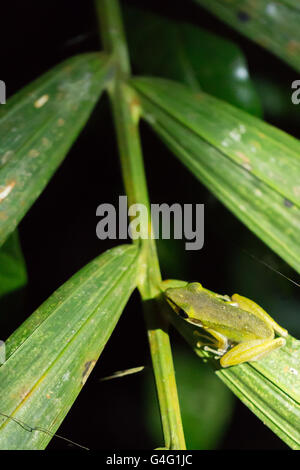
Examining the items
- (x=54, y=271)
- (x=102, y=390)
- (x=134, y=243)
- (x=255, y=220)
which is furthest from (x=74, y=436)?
(x=255, y=220)

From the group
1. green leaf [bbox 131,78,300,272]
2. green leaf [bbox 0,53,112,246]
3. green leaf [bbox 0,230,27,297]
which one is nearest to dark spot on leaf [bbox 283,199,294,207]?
green leaf [bbox 131,78,300,272]

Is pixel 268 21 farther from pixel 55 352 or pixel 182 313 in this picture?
pixel 55 352

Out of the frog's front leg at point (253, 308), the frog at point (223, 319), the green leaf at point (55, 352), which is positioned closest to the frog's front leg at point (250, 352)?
the frog at point (223, 319)

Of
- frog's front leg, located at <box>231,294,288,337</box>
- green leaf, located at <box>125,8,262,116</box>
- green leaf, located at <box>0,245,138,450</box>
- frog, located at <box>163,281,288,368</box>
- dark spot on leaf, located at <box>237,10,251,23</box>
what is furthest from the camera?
green leaf, located at <box>125,8,262,116</box>

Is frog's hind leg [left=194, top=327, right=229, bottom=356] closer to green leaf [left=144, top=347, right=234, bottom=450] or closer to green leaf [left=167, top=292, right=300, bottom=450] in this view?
green leaf [left=167, top=292, right=300, bottom=450]

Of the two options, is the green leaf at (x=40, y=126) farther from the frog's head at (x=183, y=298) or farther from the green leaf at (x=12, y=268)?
the frog's head at (x=183, y=298)

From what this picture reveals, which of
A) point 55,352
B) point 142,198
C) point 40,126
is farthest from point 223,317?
point 40,126
